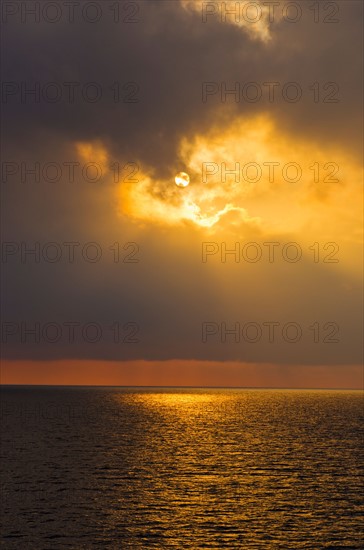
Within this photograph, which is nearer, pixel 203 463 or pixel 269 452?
pixel 203 463

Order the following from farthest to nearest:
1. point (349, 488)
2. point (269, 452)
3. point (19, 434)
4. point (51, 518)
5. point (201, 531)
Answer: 1. point (19, 434)
2. point (269, 452)
3. point (349, 488)
4. point (51, 518)
5. point (201, 531)

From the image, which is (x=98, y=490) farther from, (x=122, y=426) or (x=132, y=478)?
(x=122, y=426)

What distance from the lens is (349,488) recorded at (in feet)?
238

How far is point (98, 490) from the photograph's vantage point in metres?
69.6

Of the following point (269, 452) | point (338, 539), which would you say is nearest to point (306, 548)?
point (338, 539)

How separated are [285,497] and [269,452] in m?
43.8

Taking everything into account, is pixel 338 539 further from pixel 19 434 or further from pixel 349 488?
pixel 19 434

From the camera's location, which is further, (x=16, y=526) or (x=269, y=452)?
(x=269, y=452)

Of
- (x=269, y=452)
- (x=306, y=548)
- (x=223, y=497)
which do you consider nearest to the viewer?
(x=306, y=548)

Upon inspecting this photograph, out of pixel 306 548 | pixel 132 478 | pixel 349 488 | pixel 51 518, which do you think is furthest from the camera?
pixel 132 478

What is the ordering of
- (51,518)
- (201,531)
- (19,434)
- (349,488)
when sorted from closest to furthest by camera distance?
(201,531)
(51,518)
(349,488)
(19,434)

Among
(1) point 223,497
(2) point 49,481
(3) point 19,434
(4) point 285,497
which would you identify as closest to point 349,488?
(4) point 285,497

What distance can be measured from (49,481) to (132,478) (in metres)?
10.2

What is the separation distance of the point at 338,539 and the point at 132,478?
3459 cm
